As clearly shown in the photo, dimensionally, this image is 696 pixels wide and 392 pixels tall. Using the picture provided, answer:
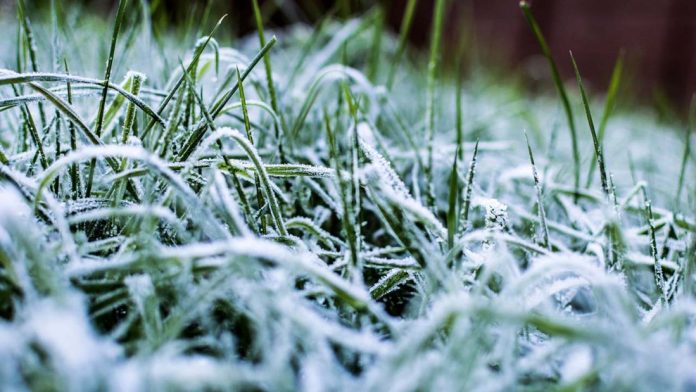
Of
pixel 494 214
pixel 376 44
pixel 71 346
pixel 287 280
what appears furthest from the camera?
pixel 376 44

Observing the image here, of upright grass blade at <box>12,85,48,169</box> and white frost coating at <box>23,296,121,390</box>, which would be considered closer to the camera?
white frost coating at <box>23,296,121,390</box>

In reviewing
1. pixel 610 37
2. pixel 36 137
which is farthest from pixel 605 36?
pixel 36 137

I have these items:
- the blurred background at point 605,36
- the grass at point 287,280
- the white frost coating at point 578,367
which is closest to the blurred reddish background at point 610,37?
the blurred background at point 605,36

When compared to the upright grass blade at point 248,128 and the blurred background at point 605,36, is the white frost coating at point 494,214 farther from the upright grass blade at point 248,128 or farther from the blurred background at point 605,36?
the blurred background at point 605,36

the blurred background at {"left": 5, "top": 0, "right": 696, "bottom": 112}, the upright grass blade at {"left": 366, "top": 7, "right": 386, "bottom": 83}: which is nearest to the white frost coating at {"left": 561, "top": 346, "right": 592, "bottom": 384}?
the upright grass blade at {"left": 366, "top": 7, "right": 386, "bottom": 83}

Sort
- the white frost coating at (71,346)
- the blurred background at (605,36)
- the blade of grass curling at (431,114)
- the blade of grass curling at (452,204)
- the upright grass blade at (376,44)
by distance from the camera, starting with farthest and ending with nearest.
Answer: the blurred background at (605,36) → the upright grass blade at (376,44) → the blade of grass curling at (431,114) → the blade of grass curling at (452,204) → the white frost coating at (71,346)

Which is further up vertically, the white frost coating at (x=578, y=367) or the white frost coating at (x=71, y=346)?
the white frost coating at (x=71, y=346)

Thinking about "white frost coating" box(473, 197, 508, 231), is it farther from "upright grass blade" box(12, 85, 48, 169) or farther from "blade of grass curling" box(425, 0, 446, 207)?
"upright grass blade" box(12, 85, 48, 169)

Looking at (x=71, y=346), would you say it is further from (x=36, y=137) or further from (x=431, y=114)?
(x=431, y=114)

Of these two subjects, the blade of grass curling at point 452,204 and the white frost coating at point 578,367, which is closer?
the white frost coating at point 578,367

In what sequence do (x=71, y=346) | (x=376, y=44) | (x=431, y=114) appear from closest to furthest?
(x=71, y=346) → (x=431, y=114) → (x=376, y=44)

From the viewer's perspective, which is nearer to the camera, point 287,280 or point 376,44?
point 287,280
